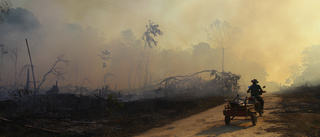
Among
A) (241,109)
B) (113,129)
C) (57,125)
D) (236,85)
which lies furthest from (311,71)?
(57,125)

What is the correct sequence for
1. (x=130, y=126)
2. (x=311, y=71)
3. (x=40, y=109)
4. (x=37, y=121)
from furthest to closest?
1. (x=311, y=71)
2. (x=40, y=109)
3. (x=130, y=126)
4. (x=37, y=121)

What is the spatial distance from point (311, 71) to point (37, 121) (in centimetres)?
5224

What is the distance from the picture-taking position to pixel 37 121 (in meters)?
13.0

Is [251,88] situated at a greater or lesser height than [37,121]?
greater

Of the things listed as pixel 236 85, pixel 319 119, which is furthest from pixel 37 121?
pixel 236 85

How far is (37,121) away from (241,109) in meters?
12.6

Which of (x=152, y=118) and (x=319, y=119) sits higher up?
(x=319, y=119)

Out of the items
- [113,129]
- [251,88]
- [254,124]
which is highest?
[251,88]

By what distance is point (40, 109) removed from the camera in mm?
19000

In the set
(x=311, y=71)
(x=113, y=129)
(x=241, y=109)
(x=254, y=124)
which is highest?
(x=311, y=71)

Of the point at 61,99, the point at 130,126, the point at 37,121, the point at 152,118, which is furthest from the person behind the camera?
the point at 61,99

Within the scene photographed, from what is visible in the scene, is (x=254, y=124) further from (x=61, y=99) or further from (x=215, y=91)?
(x=215, y=91)

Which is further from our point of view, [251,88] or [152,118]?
[152,118]

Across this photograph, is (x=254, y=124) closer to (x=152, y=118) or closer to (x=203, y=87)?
(x=152, y=118)
